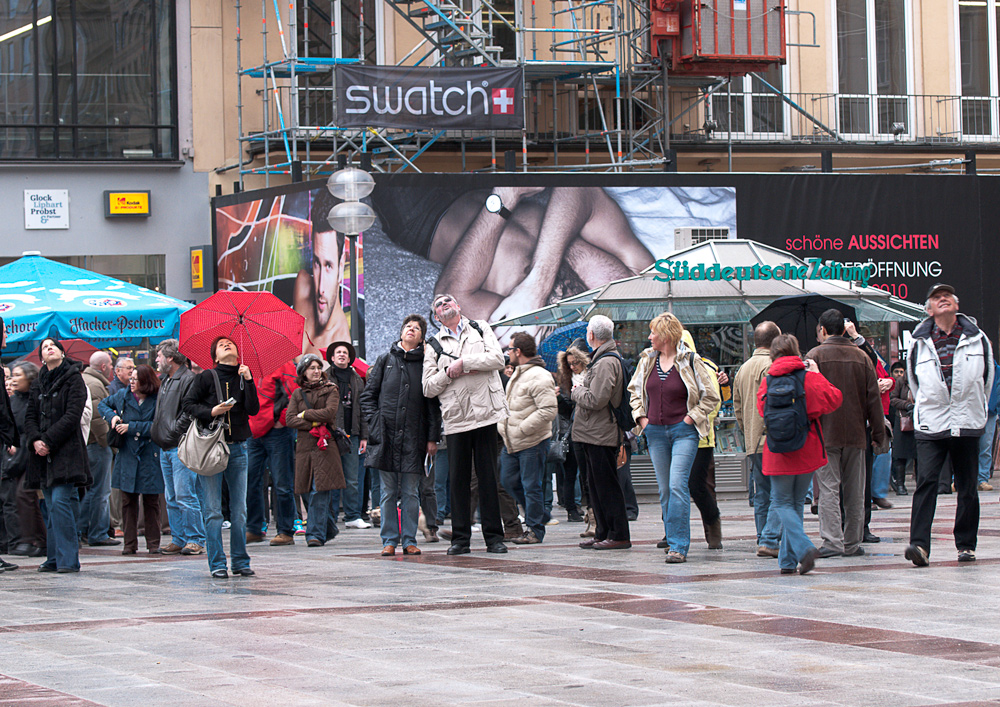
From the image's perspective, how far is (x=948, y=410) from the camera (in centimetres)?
982

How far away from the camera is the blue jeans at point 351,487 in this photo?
14.3 meters

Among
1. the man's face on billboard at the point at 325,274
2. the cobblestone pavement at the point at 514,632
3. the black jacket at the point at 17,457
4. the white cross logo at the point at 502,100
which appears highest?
the white cross logo at the point at 502,100

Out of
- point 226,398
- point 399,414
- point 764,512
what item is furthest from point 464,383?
point 764,512

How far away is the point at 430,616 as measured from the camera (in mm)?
8055

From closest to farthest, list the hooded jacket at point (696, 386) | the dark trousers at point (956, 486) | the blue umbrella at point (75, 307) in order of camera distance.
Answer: the dark trousers at point (956, 486), the hooded jacket at point (696, 386), the blue umbrella at point (75, 307)

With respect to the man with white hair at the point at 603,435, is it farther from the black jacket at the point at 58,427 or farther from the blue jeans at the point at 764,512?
the black jacket at the point at 58,427

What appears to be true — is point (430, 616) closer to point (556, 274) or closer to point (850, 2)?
point (556, 274)

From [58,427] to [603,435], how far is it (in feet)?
14.4

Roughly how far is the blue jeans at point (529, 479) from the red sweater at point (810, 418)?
323 cm

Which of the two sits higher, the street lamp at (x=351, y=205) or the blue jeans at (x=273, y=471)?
the street lamp at (x=351, y=205)

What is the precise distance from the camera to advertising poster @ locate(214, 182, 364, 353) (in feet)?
68.8

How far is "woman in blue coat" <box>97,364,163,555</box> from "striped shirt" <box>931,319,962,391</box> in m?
6.99

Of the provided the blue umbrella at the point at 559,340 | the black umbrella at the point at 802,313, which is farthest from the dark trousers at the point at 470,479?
the blue umbrella at the point at 559,340

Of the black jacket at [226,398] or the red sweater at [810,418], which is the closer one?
the red sweater at [810,418]
